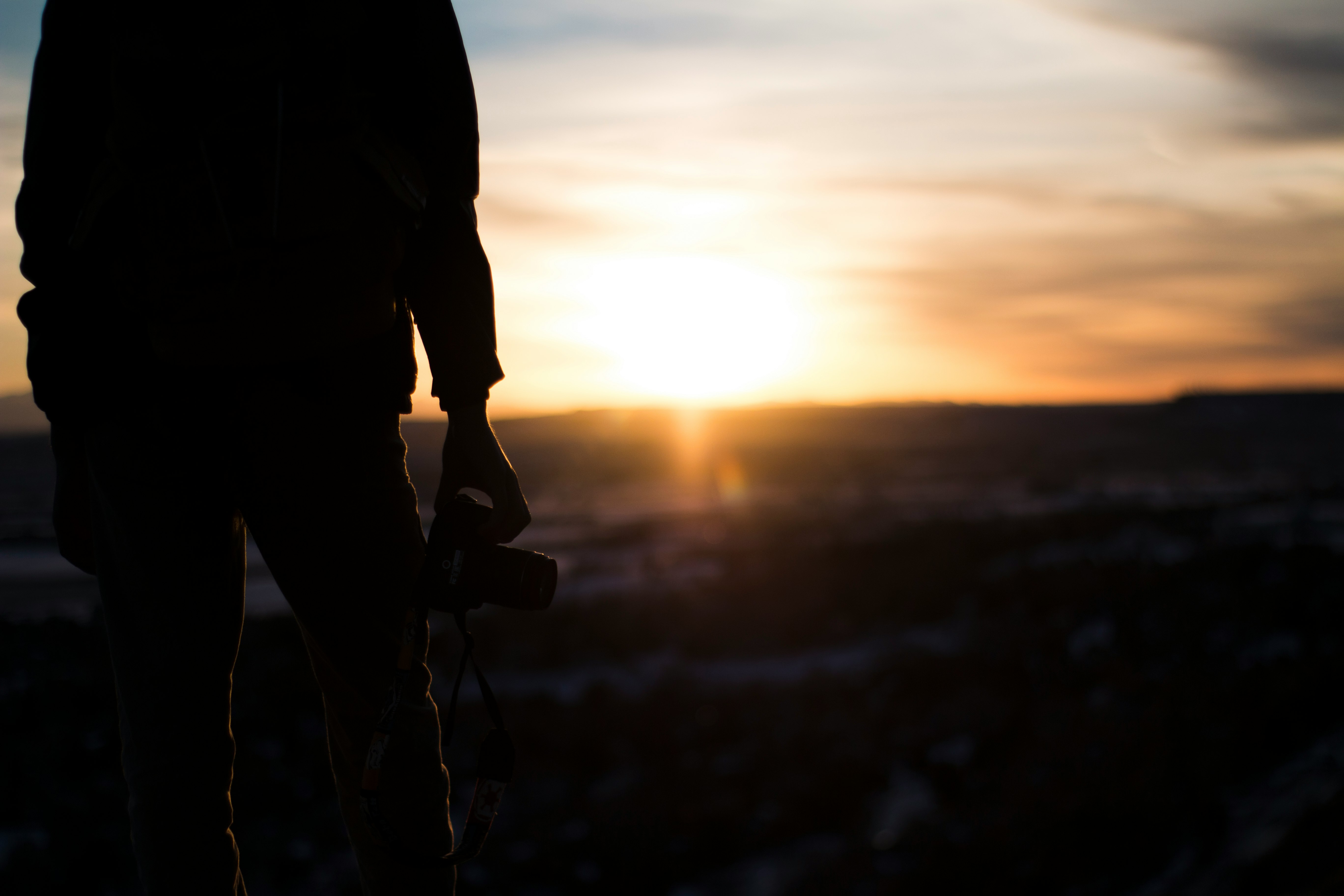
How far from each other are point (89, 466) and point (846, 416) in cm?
16263

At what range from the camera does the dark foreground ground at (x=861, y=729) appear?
5660 mm

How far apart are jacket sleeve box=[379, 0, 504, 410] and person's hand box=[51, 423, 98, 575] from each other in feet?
1.72

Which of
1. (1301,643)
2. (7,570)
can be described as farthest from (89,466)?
(7,570)

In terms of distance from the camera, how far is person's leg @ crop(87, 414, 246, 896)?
4.35ft

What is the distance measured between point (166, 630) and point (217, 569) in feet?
0.34

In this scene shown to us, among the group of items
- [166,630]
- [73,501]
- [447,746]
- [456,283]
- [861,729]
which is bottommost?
[861,729]

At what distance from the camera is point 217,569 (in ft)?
4.50

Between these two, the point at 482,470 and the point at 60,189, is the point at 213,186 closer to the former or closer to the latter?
the point at 60,189

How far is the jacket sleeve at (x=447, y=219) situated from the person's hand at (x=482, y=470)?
0.11 feet

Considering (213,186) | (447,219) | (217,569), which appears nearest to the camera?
(213,186)

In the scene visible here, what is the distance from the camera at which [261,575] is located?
23953 mm

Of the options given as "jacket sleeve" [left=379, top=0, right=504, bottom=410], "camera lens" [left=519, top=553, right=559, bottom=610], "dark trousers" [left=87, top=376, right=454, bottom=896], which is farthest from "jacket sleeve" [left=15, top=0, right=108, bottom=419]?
"camera lens" [left=519, top=553, right=559, bottom=610]

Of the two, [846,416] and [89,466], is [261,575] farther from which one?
[846,416]

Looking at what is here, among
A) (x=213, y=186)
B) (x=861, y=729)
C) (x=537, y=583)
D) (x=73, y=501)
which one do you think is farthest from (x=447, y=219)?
(x=861, y=729)
